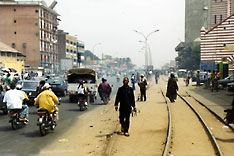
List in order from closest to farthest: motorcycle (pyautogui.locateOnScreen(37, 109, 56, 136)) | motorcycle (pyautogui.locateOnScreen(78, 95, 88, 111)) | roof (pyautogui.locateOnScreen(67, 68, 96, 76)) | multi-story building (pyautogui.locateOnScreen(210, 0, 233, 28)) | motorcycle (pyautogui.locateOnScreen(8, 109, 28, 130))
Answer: motorcycle (pyautogui.locateOnScreen(37, 109, 56, 136))
motorcycle (pyautogui.locateOnScreen(8, 109, 28, 130))
motorcycle (pyautogui.locateOnScreen(78, 95, 88, 111))
roof (pyautogui.locateOnScreen(67, 68, 96, 76))
multi-story building (pyautogui.locateOnScreen(210, 0, 233, 28))

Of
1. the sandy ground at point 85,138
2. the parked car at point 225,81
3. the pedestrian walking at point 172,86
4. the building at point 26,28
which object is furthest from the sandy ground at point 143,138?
the building at point 26,28

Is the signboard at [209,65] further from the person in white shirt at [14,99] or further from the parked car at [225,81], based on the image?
the person in white shirt at [14,99]

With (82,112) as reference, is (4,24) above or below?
above

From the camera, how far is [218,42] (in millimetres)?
45875

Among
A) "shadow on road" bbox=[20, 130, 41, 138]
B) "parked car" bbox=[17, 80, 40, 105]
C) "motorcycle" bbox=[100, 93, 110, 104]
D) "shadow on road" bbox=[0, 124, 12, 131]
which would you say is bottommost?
"shadow on road" bbox=[0, 124, 12, 131]

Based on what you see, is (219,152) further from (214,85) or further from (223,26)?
(223,26)

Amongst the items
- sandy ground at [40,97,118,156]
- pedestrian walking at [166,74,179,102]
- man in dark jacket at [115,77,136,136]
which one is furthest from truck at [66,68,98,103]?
man in dark jacket at [115,77,136,136]

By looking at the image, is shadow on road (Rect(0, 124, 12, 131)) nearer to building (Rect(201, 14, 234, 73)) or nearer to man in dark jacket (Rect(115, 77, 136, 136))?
man in dark jacket (Rect(115, 77, 136, 136))

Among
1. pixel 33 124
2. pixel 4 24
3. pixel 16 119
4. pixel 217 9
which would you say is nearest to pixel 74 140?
pixel 16 119

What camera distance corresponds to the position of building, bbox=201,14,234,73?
4438cm

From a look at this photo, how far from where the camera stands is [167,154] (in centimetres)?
840

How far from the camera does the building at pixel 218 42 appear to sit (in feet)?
146

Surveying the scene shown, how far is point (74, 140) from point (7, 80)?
16.6 metres

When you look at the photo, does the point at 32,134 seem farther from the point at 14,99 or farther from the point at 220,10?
the point at 220,10
